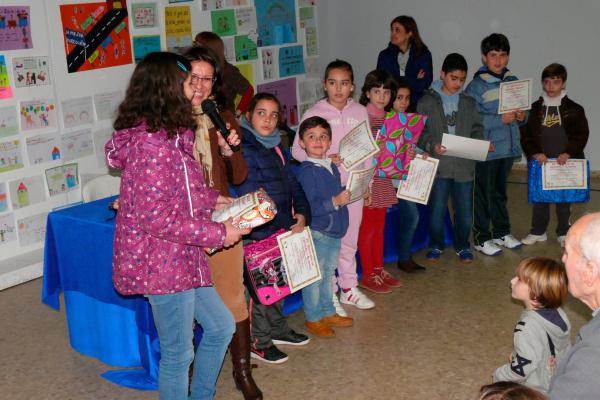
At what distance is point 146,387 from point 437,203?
2478 mm

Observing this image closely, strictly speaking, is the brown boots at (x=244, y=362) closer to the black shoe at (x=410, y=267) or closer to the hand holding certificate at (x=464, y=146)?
the black shoe at (x=410, y=267)

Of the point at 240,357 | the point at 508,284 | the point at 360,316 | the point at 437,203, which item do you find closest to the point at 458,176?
the point at 437,203

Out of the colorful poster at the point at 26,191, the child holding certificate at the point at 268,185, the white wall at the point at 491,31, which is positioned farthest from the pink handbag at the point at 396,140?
the white wall at the point at 491,31

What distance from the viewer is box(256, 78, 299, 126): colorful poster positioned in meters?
7.37

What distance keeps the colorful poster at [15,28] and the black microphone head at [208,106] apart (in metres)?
2.64

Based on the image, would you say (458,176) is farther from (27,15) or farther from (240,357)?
(27,15)

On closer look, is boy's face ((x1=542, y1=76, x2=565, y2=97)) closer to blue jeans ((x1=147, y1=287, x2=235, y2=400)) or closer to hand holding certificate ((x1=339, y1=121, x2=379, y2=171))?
hand holding certificate ((x1=339, y1=121, x2=379, y2=171))

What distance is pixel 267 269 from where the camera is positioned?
364 cm

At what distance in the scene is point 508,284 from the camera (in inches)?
185

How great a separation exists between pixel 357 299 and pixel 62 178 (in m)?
2.43

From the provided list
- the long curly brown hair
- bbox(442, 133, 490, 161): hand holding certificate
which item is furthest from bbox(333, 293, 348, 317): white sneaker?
the long curly brown hair

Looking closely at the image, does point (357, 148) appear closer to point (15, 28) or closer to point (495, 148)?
point (495, 148)

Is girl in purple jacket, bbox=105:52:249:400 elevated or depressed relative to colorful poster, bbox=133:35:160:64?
depressed

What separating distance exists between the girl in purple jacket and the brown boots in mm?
586
